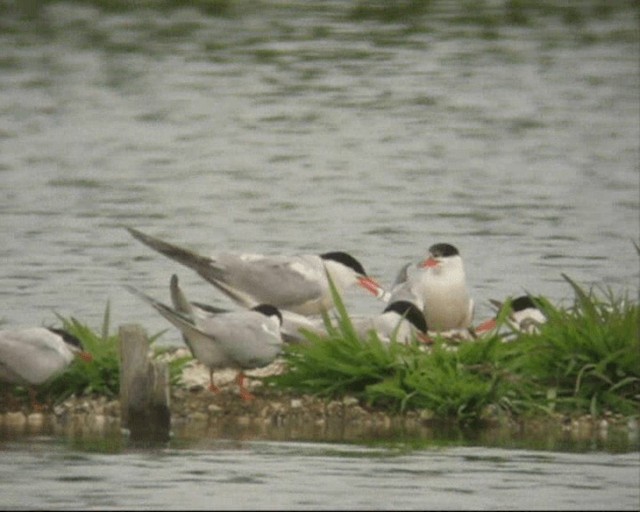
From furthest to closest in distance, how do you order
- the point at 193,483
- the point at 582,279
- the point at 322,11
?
the point at 322,11 → the point at 582,279 → the point at 193,483

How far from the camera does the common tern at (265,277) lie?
18578mm

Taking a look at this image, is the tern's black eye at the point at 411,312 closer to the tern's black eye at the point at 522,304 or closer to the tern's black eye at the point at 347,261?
the tern's black eye at the point at 522,304

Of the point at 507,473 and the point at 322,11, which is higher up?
the point at 322,11

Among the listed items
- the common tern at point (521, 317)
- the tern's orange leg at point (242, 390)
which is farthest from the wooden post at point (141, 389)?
the common tern at point (521, 317)

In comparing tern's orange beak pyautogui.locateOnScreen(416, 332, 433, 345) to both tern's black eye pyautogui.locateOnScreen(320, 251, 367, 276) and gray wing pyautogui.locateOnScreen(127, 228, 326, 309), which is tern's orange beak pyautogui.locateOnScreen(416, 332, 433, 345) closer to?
gray wing pyautogui.locateOnScreen(127, 228, 326, 309)

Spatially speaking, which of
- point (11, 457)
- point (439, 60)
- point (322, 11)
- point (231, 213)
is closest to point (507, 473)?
point (11, 457)

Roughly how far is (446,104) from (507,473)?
67.2ft

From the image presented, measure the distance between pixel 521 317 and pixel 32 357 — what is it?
9.88ft

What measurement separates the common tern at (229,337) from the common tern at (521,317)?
1.29 m

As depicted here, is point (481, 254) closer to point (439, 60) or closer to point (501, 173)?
point (501, 173)

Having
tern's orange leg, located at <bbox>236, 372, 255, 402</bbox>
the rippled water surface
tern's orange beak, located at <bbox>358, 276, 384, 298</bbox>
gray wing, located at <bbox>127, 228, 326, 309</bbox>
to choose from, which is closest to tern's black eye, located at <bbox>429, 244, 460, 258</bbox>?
tern's orange beak, located at <bbox>358, 276, 384, 298</bbox>

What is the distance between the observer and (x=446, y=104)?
3538 centimetres

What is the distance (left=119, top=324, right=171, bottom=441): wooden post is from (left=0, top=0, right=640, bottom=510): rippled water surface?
474 millimetres

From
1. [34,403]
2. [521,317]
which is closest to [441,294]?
[521,317]
